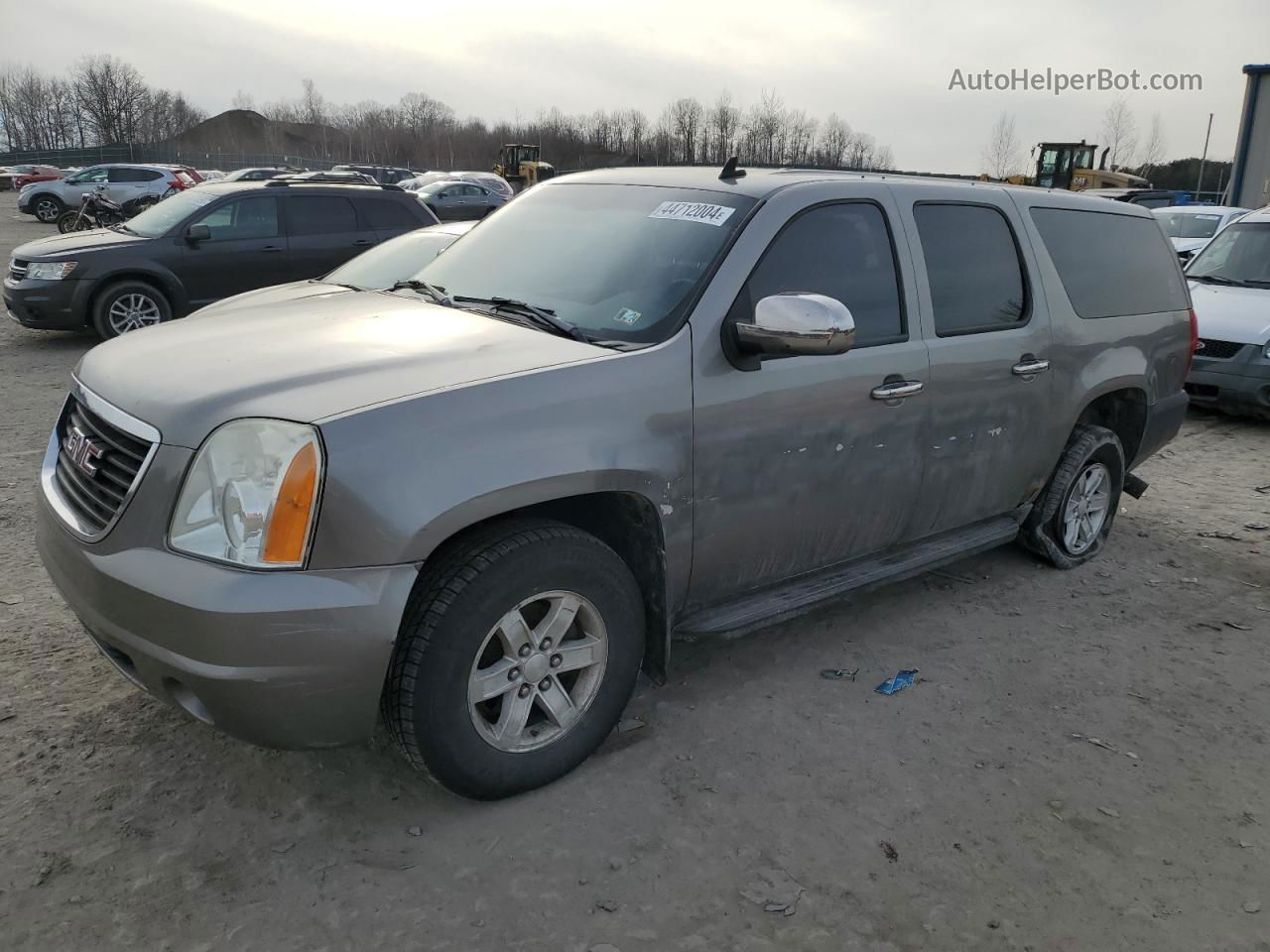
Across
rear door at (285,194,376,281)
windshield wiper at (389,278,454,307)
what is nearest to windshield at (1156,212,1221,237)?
rear door at (285,194,376,281)

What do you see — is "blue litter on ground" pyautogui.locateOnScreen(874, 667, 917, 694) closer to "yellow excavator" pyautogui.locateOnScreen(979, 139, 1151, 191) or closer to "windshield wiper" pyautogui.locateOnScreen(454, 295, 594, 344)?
"windshield wiper" pyautogui.locateOnScreen(454, 295, 594, 344)

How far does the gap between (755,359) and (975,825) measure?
160 cm

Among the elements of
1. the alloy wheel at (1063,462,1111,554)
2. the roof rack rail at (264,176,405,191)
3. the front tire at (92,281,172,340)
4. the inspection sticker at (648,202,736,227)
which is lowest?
the alloy wheel at (1063,462,1111,554)

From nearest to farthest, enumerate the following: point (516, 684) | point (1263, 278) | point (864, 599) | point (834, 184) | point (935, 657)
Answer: point (516, 684) < point (834, 184) < point (935, 657) < point (864, 599) < point (1263, 278)

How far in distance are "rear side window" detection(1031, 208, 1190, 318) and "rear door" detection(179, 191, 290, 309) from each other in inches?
326

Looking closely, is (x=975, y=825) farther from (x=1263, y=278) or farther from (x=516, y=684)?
(x=1263, y=278)

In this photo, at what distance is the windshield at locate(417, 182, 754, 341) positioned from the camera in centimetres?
315

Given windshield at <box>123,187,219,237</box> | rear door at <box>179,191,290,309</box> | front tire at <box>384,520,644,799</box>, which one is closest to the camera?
front tire at <box>384,520,644,799</box>

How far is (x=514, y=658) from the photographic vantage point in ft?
9.09

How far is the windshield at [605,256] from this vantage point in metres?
3.15

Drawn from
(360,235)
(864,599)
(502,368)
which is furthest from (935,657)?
(360,235)

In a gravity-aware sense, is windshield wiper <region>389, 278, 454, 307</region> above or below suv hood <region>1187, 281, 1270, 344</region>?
above

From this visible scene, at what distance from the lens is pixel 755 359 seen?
3135 millimetres

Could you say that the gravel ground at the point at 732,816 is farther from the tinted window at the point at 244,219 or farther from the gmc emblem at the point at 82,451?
the tinted window at the point at 244,219
